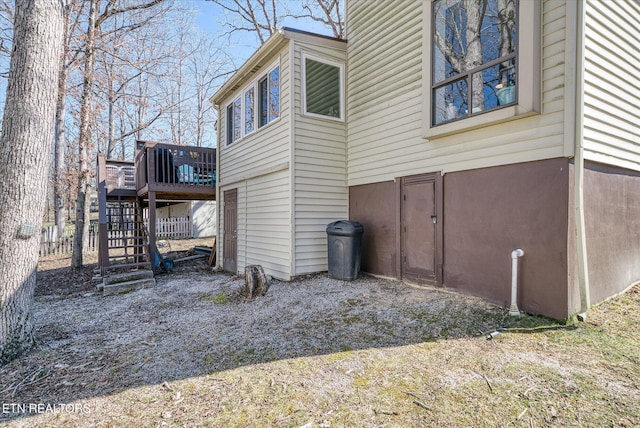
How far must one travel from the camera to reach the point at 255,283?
550cm

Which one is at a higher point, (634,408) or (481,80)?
(481,80)

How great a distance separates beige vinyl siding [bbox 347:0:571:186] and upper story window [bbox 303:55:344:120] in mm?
262

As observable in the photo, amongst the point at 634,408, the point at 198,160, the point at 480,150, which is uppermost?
the point at 198,160

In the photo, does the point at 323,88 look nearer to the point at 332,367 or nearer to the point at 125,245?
the point at 332,367

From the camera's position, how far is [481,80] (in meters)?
4.32

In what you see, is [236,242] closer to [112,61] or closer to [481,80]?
[481,80]

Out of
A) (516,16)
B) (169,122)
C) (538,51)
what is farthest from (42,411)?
(169,122)

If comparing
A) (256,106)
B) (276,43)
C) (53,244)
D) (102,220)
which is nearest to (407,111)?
(276,43)

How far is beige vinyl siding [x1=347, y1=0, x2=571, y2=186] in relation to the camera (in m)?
3.64

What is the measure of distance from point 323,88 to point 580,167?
4785mm

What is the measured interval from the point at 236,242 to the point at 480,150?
20.4 feet

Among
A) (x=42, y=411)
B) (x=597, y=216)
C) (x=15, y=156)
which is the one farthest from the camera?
(x=597, y=216)

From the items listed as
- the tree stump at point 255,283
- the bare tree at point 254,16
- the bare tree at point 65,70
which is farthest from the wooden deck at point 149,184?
the bare tree at point 254,16

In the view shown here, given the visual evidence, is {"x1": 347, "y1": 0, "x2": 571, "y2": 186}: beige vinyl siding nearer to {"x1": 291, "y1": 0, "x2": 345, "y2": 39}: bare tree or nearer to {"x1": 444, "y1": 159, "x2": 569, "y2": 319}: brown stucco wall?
{"x1": 444, "y1": 159, "x2": 569, "y2": 319}: brown stucco wall
